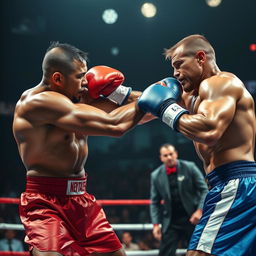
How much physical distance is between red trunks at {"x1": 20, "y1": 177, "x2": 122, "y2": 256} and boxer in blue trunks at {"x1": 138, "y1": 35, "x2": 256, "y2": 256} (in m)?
0.48

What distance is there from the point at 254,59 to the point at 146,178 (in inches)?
133

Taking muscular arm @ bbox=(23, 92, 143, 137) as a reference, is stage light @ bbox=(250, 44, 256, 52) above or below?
below

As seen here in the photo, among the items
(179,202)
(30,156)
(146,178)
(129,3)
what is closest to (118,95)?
(30,156)

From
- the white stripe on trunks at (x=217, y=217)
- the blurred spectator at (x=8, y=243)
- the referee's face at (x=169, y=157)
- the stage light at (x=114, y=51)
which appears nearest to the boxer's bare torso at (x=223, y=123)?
the white stripe on trunks at (x=217, y=217)

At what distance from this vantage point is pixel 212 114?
1.89m

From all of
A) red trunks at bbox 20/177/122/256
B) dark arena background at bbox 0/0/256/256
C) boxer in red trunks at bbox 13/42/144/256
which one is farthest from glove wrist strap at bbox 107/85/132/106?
dark arena background at bbox 0/0/256/256

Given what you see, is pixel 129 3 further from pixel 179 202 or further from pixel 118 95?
pixel 118 95

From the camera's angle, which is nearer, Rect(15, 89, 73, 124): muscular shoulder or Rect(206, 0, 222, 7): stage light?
Rect(15, 89, 73, 124): muscular shoulder

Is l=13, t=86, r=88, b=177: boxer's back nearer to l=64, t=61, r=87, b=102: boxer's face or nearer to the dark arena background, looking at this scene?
l=64, t=61, r=87, b=102: boxer's face

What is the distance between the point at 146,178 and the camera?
322 inches

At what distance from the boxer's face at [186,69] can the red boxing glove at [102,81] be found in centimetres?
36

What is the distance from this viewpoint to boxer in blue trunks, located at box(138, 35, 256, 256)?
1.89m

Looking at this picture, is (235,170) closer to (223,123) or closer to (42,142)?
(223,123)

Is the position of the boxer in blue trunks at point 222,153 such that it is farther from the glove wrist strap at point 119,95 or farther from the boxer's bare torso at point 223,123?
the glove wrist strap at point 119,95
